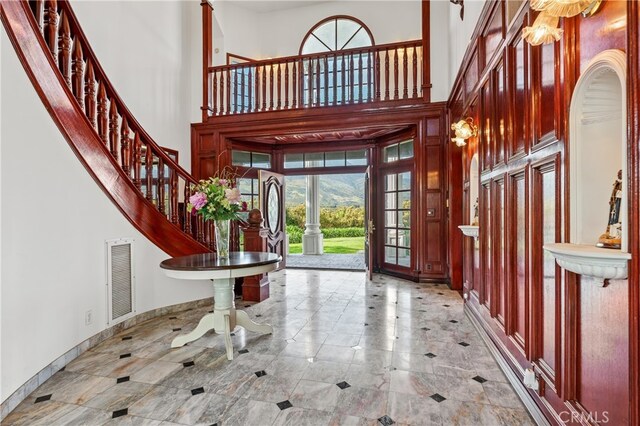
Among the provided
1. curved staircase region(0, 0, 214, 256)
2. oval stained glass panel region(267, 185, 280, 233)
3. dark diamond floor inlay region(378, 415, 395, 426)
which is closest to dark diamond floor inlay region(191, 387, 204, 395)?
dark diamond floor inlay region(378, 415, 395, 426)

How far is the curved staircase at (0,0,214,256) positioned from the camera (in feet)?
7.89

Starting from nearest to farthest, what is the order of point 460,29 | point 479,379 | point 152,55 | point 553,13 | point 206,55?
point 553,13, point 479,379, point 460,29, point 152,55, point 206,55

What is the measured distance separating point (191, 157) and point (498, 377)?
19.3ft

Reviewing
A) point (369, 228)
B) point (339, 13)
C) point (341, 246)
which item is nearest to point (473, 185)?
point (369, 228)

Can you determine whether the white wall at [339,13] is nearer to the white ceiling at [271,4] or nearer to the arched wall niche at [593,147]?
the white ceiling at [271,4]

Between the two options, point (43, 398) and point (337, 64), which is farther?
point (337, 64)

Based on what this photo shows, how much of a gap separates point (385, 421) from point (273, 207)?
5.40 metres

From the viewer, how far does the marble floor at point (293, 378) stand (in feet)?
6.51

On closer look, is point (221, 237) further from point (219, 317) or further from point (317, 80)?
point (317, 80)

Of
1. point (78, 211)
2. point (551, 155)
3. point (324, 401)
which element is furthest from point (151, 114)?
point (551, 155)

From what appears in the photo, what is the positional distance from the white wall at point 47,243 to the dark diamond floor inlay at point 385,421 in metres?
2.31

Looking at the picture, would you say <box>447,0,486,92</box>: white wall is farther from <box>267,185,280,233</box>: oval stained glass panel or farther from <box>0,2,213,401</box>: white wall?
<box>0,2,213,401</box>: white wall

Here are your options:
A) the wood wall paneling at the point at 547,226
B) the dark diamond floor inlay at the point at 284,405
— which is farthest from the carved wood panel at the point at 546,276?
the dark diamond floor inlay at the point at 284,405

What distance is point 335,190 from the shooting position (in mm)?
16422
